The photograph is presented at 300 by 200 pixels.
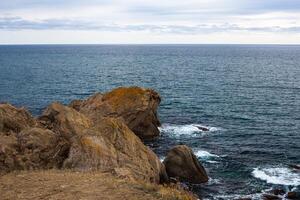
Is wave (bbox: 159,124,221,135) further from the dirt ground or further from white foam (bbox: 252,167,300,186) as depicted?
the dirt ground

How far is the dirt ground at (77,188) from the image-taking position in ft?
57.5

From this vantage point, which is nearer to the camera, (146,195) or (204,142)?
(146,195)

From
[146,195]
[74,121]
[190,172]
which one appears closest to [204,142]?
[190,172]

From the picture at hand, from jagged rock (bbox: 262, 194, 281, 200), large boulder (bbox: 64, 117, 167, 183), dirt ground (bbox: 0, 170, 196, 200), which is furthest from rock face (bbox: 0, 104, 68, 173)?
jagged rock (bbox: 262, 194, 281, 200)

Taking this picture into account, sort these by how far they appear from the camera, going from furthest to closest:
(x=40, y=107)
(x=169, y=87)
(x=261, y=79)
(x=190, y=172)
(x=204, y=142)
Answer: (x=261, y=79), (x=169, y=87), (x=40, y=107), (x=204, y=142), (x=190, y=172)

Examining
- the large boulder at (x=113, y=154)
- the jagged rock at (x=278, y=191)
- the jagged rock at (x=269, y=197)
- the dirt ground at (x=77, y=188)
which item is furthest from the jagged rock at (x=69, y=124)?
the jagged rock at (x=278, y=191)

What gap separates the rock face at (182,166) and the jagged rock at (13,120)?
Result: 13602 millimetres

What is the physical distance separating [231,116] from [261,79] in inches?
2253

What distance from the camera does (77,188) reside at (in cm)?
1856

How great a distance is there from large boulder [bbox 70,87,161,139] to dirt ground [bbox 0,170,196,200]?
33.4m

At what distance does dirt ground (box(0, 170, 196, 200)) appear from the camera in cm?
1753

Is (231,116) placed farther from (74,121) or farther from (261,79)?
(261,79)

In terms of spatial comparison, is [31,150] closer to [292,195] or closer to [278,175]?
[292,195]

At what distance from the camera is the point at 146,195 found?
17562 millimetres
